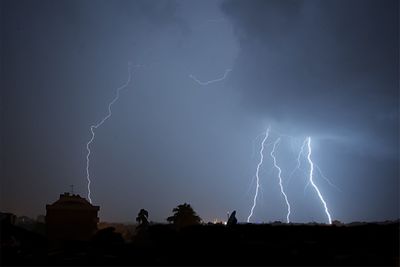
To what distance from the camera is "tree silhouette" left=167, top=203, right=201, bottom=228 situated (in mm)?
42125

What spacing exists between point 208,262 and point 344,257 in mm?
3913

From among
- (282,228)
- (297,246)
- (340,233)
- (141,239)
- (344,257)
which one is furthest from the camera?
(141,239)

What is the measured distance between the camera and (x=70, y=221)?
30.2m

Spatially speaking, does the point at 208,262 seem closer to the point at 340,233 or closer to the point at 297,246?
the point at 297,246

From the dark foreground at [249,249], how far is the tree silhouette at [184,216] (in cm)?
2536

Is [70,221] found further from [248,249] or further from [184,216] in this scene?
[248,249]

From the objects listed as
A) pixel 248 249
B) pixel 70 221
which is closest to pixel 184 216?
pixel 70 221

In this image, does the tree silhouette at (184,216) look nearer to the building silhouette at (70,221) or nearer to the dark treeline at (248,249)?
the building silhouette at (70,221)

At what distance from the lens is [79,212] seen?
30.4 m

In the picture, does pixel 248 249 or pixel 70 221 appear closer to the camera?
pixel 248 249

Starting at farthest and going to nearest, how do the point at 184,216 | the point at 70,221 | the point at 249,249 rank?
the point at 184,216
the point at 70,221
the point at 249,249

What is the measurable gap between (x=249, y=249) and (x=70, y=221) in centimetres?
2071

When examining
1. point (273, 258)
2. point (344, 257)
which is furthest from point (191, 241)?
point (344, 257)

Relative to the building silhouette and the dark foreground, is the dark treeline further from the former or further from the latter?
the building silhouette
